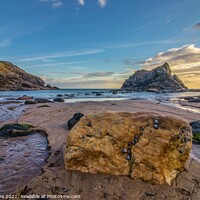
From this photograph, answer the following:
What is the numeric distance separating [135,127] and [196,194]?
1837 mm

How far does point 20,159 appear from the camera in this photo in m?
6.07

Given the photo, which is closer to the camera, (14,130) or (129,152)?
(129,152)

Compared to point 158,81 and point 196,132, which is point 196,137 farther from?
point 158,81

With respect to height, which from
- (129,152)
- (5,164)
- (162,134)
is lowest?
(5,164)

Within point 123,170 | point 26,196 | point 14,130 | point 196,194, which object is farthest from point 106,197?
point 14,130

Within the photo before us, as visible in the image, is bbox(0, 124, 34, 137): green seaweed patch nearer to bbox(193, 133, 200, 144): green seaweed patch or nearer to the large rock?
the large rock

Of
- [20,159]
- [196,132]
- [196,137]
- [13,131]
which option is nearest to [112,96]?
[196,132]

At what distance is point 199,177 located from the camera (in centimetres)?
480

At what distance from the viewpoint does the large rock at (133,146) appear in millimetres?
4551

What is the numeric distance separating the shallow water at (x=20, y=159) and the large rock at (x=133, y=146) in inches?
45.8

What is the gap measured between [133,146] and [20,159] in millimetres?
3489

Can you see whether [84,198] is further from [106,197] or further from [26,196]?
[26,196]

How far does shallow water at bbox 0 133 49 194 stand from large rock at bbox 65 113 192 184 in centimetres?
116

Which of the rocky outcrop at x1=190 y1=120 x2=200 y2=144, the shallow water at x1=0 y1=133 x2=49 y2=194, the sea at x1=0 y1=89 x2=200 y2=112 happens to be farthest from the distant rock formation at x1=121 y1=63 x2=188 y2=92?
the shallow water at x1=0 y1=133 x2=49 y2=194
